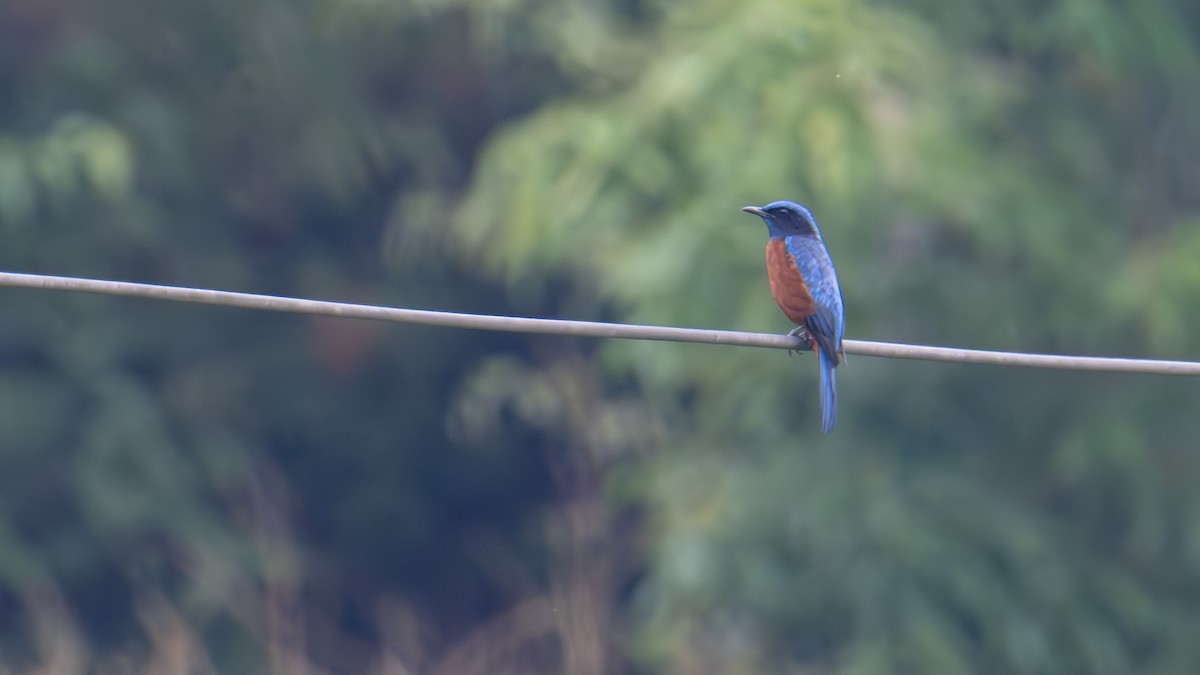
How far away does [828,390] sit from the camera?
5207 mm

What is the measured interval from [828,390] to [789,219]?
37.9 inches

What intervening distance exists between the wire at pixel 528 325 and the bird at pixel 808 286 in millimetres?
993

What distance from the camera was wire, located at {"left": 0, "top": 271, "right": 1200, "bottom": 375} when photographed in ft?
11.7

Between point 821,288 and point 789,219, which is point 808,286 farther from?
point 789,219

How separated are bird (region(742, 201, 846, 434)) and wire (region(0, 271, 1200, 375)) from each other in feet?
3.26

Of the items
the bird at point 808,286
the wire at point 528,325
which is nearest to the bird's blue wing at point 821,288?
the bird at point 808,286

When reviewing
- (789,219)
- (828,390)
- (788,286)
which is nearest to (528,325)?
(828,390)

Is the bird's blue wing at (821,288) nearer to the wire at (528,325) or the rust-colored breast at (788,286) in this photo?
the rust-colored breast at (788,286)

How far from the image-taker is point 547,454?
37.9ft

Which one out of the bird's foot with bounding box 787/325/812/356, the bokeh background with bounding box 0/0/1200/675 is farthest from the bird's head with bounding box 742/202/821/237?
the bokeh background with bounding box 0/0/1200/675

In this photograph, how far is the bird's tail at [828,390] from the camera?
5.16 meters

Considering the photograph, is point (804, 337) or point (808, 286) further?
point (808, 286)

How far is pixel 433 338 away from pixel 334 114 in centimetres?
199

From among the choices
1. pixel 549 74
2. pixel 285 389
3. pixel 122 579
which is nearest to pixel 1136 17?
pixel 549 74
